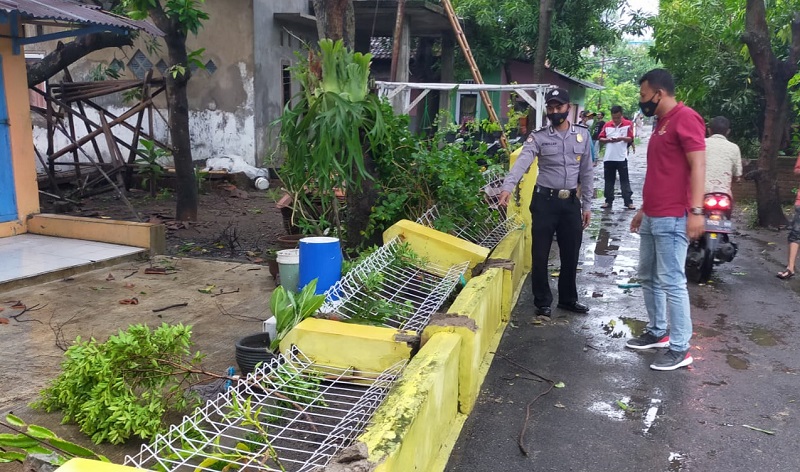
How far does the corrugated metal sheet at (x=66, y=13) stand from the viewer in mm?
6703

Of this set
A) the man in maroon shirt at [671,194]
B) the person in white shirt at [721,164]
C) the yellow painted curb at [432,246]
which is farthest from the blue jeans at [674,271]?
the person in white shirt at [721,164]

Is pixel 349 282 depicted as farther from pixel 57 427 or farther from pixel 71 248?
pixel 71 248

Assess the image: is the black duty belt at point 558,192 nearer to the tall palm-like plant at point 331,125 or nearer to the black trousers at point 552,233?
the black trousers at point 552,233

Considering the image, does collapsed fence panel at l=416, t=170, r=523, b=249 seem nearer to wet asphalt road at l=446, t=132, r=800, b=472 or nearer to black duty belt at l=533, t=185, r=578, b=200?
wet asphalt road at l=446, t=132, r=800, b=472

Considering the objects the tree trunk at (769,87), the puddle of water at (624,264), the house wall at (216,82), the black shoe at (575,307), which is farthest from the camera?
the house wall at (216,82)

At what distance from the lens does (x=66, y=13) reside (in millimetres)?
7180

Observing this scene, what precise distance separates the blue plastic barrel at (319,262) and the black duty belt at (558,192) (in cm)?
205

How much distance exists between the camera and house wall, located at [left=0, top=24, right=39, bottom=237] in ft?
26.0

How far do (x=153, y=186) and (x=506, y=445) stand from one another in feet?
34.1

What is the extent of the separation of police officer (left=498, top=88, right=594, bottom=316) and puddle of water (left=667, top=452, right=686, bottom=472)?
2.44m

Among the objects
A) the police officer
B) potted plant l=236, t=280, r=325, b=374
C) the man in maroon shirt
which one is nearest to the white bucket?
potted plant l=236, t=280, r=325, b=374

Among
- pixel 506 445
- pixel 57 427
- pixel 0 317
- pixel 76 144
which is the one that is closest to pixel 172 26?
pixel 76 144

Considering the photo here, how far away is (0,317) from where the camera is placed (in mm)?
5438

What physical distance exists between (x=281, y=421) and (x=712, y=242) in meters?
5.31
